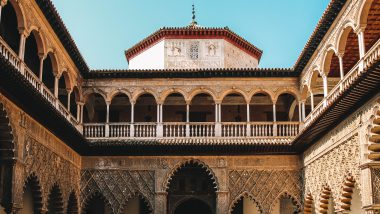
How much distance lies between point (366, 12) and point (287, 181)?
27.9ft

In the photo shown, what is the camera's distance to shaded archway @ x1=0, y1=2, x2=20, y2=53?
49.2ft

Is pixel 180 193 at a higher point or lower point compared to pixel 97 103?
lower

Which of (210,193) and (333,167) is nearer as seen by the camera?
(333,167)

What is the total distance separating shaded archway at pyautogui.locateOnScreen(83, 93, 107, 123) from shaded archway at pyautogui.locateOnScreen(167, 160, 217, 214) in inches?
161

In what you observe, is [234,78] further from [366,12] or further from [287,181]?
[366,12]

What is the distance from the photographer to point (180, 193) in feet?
73.3

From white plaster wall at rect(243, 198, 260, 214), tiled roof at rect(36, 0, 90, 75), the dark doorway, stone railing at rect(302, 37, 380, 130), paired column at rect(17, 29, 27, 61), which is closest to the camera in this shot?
stone railing at rect(302, 37, 380, 130)

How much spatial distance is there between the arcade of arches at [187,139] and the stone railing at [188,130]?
0.19ft

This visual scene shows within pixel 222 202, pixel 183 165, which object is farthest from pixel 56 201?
pixel 222 202

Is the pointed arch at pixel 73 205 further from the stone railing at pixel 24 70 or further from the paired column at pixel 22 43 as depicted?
the paired column at pixel 22 43

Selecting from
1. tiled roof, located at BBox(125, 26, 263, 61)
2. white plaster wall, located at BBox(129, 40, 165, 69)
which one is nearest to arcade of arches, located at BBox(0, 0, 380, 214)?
white plaster wall, located at BBox(129, 40, 165, 69)

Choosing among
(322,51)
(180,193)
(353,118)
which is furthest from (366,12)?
(180,193)

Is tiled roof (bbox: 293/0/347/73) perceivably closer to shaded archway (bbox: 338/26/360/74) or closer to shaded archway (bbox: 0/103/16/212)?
shaded archway (bbox: 338/26/360/74)

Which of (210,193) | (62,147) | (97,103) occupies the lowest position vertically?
(210,193)
